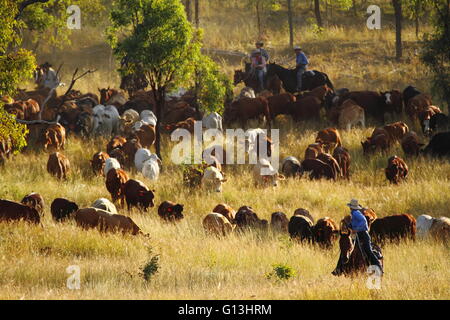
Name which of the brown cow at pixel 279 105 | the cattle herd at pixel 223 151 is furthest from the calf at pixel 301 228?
the brown cow at pixel 279 105

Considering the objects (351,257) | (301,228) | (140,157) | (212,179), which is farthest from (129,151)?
(351,257)

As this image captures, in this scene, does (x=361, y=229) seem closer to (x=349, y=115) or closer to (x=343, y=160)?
(x=343, y=160)

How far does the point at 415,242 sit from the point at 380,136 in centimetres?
850

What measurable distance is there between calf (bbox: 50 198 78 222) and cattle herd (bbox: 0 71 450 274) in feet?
0.08

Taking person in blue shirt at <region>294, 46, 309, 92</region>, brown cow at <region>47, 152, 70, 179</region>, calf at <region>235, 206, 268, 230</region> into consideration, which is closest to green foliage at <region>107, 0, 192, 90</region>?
brown cow at <region>47, 152, 70, 179</region>

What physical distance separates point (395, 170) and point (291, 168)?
2988mm

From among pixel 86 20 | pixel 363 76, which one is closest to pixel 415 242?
pixel 363 76

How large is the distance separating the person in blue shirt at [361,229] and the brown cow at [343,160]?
1044 cm

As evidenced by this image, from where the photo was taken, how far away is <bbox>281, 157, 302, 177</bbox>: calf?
73.2 feet

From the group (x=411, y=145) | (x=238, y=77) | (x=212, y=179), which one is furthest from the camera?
(x=238, y=77)

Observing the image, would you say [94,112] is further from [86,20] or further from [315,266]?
[86,20]

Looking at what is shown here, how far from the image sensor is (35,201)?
18.0 meters

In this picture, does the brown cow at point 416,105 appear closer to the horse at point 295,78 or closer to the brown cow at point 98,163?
the horse at point 295,78

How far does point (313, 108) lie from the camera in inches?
1101
